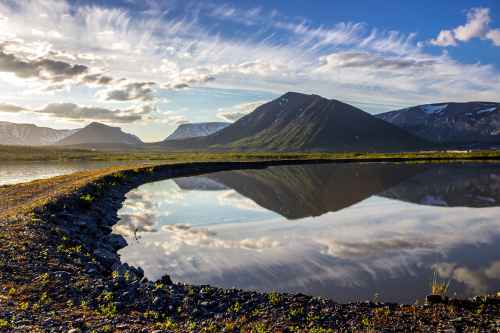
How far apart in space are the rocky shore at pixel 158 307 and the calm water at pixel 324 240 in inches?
92.1

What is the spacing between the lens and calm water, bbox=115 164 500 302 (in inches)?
774

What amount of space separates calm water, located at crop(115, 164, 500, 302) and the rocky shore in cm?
234

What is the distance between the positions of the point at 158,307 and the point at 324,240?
51.6 feet

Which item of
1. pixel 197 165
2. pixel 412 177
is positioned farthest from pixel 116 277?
pixel 197 165

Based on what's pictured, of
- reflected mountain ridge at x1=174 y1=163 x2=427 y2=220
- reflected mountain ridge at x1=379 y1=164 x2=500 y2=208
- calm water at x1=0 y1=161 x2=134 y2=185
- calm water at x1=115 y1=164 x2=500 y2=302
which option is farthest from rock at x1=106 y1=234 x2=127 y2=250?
calm water at x1=0 y1=161 x2=134 y2=185

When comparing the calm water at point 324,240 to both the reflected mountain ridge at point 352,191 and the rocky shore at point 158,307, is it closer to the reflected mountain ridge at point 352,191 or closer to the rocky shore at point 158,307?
the reflected mountain ridge at point 352,191

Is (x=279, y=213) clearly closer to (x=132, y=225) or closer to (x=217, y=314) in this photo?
(x=132, y=225)

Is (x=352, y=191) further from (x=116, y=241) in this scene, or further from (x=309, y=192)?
(x=116, y=241)

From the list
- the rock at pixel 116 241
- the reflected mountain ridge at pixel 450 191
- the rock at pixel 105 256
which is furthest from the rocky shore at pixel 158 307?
the reflected mountain ridge at pixel 450 191

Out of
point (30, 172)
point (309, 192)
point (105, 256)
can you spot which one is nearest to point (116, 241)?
point (105, 256)

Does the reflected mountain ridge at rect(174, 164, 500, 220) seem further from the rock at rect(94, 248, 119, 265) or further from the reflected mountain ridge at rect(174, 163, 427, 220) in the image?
the rock at rect(94, 248, 119, 265)

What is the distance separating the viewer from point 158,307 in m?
14.8

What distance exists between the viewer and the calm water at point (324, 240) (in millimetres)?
19672

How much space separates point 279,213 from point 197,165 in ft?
224
